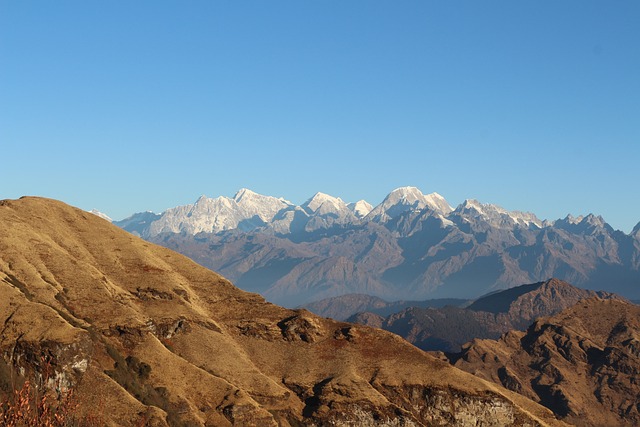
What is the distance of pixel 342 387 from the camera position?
197000mm

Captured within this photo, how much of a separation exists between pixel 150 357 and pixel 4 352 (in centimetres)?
3472

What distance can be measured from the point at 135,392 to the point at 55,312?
29.8 m

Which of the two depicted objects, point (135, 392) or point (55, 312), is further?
point (55, 312)

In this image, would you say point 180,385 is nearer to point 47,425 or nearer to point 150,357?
point 150,357

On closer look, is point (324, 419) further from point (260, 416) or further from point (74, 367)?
point (74, 367)

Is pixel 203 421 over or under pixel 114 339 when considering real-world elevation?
under

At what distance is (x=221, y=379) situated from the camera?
611 feet

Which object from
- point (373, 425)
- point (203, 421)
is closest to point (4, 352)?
point (203, 421)

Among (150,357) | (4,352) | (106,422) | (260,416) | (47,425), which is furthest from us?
(150,357)

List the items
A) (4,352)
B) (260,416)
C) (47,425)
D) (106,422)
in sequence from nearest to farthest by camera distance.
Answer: (47,425) < (106,422) < (4,352) < (260,416)

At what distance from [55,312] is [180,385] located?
33817 mm

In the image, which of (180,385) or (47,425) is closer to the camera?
(47,425)

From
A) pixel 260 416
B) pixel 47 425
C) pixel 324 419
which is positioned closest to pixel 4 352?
pixel 260 416

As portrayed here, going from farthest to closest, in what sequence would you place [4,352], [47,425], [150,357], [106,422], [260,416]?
[150,357]
[260,416]
[4,352]
[106,422]
[47,425]
